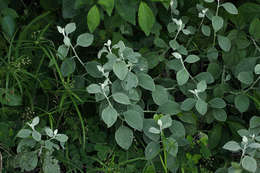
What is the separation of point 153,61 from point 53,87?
0.48m

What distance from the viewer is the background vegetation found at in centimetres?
156

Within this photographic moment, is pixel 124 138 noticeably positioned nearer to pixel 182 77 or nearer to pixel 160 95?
pixel 160 95

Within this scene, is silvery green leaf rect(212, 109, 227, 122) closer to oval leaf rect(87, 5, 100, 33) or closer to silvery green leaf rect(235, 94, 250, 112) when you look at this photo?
silvery green leaf rect(235, 94, 250, 112)

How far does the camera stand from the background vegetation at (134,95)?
1556mm

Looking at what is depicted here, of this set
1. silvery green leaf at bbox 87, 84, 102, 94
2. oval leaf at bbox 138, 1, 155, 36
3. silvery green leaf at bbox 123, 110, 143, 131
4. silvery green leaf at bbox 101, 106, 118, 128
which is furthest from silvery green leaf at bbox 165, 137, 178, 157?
oval leaf at bbox 138, 1, 155, 36

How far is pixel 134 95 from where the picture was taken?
161 cm

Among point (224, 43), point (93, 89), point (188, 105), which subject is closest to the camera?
point (93, 89)

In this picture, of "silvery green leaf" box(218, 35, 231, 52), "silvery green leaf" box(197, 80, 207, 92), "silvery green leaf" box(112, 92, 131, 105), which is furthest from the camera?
"silvery green leaf" box(218, 35, 231, 52)

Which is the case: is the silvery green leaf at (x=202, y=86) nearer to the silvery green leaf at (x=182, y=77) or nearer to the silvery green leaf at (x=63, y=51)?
the silvery green leaf at (x=182, y=77)

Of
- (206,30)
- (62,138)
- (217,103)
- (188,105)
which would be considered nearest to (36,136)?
(62,138)

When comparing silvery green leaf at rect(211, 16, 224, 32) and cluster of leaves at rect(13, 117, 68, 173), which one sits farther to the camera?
silvery green leaf at rect(211, 16, 224, 32)

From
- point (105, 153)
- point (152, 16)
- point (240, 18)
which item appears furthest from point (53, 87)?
point (240, 18)

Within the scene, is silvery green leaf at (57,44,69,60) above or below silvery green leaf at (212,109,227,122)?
above

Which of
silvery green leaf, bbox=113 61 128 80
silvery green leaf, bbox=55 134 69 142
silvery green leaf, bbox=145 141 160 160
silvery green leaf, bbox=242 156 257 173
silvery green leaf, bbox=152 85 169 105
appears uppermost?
silvery green leaf, bbox=113 61 128 80
